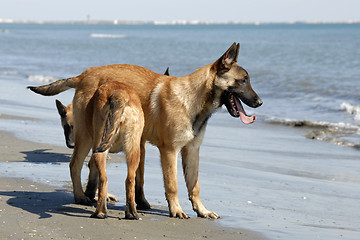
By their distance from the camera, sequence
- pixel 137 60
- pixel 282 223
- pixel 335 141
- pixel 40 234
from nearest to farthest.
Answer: pixel 40 234 → pixel 282 223 → pixel 335 141 → pixel 137 60

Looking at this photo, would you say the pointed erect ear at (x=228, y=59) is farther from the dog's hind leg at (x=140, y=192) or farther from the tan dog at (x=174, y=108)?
the dog's hind leg at (x=140, y=192)

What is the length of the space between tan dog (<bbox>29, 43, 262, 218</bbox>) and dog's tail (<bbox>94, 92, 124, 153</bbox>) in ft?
1.82

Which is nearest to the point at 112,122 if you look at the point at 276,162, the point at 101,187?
the point at 101,187

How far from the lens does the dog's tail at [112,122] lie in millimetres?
5965

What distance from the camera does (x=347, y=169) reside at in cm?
1000

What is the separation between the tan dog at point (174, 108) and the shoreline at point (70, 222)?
0.83 ft

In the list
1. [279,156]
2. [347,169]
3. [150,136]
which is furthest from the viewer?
[279,156]

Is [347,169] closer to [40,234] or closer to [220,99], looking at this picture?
[220,99]

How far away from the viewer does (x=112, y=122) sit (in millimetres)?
6082

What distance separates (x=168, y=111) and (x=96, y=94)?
31.7 inches

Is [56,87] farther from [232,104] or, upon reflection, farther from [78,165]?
[232,104]

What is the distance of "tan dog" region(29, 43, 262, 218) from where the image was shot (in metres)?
6.70

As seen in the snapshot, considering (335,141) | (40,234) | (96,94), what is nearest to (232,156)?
(335,141)

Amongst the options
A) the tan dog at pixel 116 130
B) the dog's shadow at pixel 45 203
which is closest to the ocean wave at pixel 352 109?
the dog's shadow at pixel 45 203
